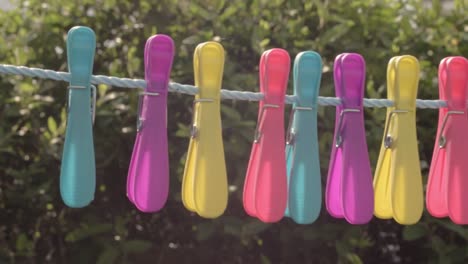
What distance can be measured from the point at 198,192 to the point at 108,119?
1000mm

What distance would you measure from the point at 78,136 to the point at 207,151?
0.67 ft

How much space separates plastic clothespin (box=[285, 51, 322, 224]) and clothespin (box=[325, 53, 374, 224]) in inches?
1.9

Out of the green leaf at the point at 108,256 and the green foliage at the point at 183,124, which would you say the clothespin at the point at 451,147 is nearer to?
the green foliage at the point at 183,124

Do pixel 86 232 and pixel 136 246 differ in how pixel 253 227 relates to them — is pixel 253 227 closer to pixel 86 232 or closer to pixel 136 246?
pixel 136 246

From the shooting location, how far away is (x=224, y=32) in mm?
2295

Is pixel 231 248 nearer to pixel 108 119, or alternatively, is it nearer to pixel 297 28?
pixel 108 119

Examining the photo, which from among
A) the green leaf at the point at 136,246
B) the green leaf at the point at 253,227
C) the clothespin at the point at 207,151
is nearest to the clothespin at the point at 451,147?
the clothespin at the point at 207,151

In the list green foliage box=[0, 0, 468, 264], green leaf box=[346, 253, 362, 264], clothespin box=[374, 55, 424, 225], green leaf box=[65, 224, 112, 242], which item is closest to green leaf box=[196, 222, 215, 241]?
green foliage box=[0, 0, 468, 264]

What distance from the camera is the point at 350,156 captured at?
1.37 m

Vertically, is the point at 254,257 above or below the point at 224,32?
below

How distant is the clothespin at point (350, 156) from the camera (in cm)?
135

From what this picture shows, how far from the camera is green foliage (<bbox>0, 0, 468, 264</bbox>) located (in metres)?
2.20

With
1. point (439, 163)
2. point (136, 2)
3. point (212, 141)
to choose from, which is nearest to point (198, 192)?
point (212, 141)

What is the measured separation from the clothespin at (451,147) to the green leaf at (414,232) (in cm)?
75
